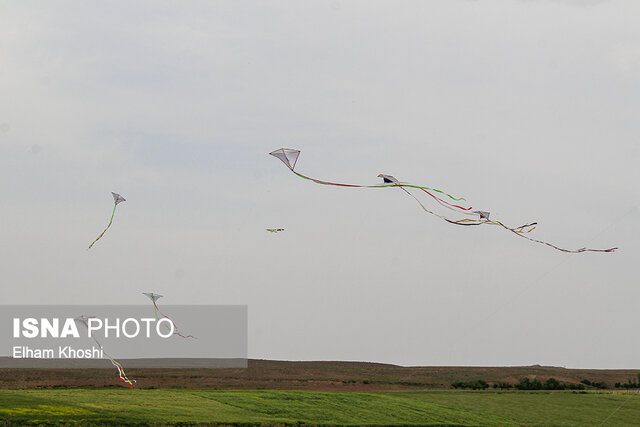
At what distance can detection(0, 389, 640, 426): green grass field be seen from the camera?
5288 centimetres

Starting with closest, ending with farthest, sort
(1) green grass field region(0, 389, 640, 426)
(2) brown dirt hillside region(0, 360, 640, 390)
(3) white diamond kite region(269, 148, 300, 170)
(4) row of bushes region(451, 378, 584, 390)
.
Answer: (3) white diamond kite region(269, 148, 300, 170) → (1) green grass field region(0, 389, 640, 426) → (2) brown dirt hillside region(0, 360, 640, 390) → (4) row of bushes region(451, 378, 584, 390)

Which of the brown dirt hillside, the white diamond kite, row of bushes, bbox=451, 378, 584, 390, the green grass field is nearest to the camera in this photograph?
Result: the white diamond kite

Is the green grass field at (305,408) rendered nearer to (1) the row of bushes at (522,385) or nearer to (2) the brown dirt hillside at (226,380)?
(1) the row of bushes at (522,385)

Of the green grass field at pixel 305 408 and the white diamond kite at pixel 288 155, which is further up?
the white diamond kite at pixel 288 155

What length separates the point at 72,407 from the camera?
55.0 m

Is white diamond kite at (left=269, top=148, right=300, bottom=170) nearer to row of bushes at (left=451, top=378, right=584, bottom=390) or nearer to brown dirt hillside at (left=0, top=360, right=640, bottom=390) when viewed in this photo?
brown dirt hillside at (left=0, top=360, right=640, bottom=390)

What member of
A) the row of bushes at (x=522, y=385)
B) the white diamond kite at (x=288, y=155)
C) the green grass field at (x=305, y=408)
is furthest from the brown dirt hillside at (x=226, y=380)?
the white diamond kite at (x=288, y=155)

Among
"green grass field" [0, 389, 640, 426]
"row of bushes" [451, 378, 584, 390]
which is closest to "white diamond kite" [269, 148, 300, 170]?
"green grass field" [0, 389, 640, 426]

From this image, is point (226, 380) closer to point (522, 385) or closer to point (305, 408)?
point (522, 385)

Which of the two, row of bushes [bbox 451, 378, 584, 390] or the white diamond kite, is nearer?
the white diamond kite

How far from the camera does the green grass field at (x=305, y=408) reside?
2082 inches

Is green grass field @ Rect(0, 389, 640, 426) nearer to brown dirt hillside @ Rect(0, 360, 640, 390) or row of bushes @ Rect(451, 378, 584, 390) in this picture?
row of bushes @ Rect(451, 378, 584, 390)

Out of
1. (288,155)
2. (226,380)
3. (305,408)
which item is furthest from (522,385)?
(288,155)

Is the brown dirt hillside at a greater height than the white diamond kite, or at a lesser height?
lesser
